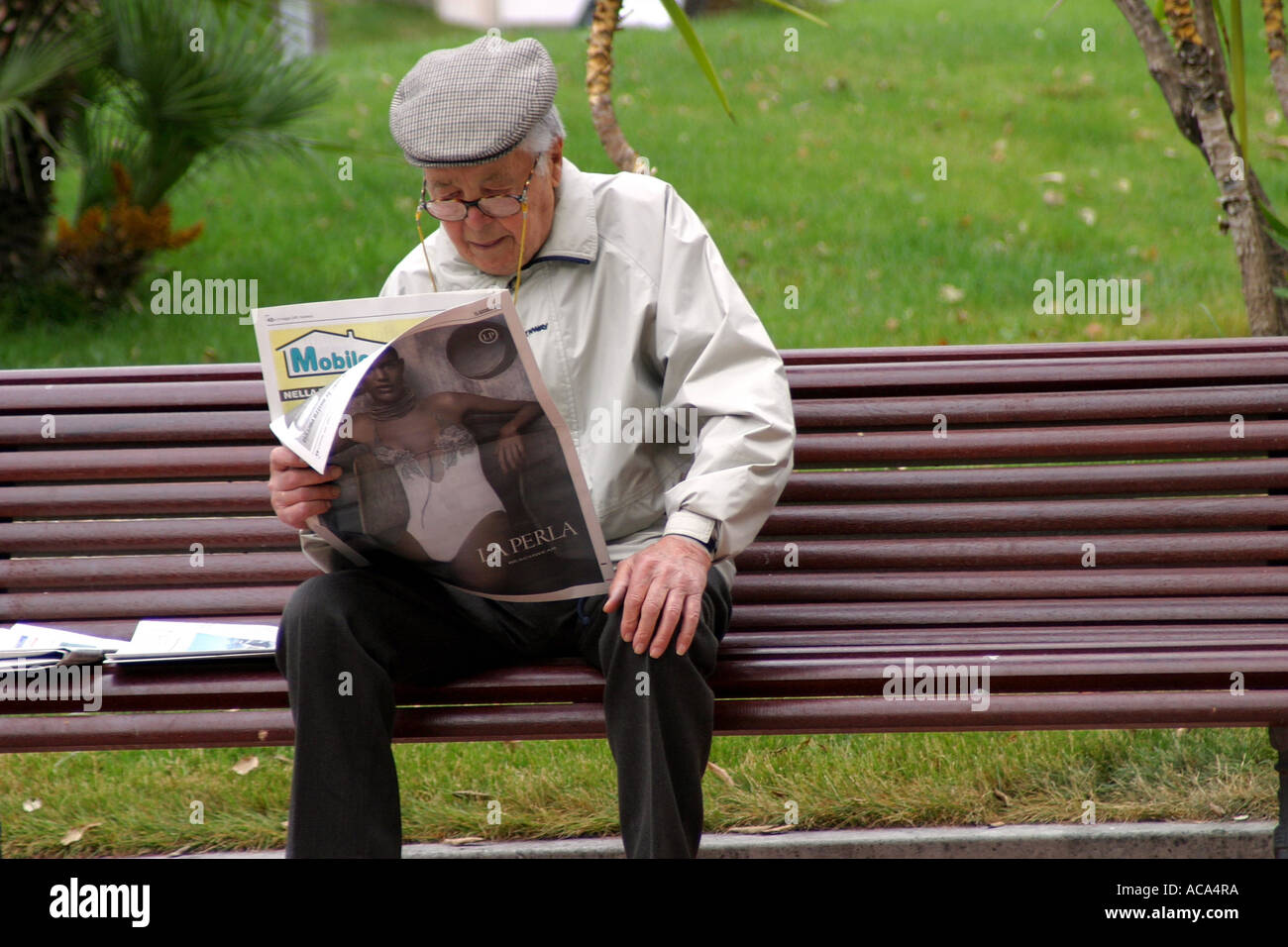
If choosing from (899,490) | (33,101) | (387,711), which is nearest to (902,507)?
(899,490)

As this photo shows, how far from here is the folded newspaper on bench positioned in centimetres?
222

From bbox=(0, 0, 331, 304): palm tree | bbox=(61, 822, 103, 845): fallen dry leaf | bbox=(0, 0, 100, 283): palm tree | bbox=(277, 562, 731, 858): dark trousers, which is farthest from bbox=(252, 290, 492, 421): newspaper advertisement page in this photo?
bbox=(0, 0, 331, 304): palm tree

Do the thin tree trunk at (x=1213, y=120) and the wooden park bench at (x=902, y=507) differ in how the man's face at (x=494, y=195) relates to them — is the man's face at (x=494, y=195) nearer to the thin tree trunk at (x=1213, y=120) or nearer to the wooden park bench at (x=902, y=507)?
the wooden park bench at (x=902, y=507)

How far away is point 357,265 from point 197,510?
3.65 m

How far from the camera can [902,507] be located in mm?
2967

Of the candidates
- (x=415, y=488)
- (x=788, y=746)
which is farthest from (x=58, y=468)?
(x=788, y=746)

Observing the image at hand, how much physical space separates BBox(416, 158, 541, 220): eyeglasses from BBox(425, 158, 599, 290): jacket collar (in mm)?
119

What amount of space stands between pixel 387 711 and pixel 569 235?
0.92 meters

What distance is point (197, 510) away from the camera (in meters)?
3.02

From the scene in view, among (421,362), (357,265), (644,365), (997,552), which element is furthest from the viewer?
(357,265)

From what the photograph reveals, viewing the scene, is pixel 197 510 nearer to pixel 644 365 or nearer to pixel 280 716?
pixel 280 716

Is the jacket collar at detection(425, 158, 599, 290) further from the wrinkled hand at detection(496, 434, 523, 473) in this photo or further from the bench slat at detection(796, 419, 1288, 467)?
the bench slat at detection(796, 419, 1288, 467)

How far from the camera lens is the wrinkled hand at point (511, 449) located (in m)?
2.29

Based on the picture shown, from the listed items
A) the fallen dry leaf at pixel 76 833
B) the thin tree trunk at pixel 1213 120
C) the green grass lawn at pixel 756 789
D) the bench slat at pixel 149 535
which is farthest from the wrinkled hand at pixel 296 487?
the thin tree trunk at pixel 1213 120
